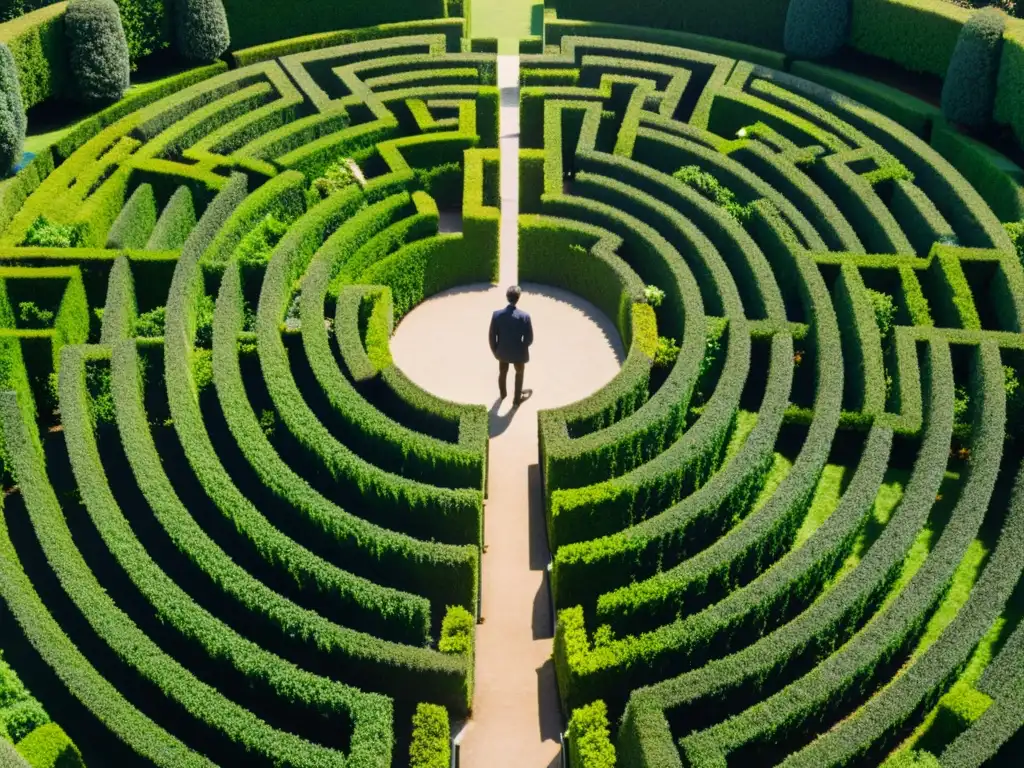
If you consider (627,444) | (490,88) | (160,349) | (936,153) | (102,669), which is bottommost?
(102,669)

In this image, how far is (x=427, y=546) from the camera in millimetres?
16906

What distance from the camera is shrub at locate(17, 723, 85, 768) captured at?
13.6 m

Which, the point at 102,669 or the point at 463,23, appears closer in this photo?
the point at 102,669

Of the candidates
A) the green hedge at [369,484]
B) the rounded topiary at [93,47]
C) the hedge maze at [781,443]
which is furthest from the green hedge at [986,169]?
the rounded topiary at [93,47]

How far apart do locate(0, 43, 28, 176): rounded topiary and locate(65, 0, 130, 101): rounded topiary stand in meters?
3.41

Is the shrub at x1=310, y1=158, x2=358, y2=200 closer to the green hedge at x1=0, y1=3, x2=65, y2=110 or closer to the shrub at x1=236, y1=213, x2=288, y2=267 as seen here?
the shrub at x1=236, y1=213, x2=288, y2=267

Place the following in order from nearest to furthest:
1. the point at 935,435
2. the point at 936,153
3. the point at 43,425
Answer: the point at 935,435, the point at 43,425, the point at 936,153

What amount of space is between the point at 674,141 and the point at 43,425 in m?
18.9

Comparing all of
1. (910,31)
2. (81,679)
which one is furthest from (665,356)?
(910,31)

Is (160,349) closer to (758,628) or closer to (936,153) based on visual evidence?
(758,628)

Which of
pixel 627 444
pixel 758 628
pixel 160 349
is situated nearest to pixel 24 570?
pixel 160 349

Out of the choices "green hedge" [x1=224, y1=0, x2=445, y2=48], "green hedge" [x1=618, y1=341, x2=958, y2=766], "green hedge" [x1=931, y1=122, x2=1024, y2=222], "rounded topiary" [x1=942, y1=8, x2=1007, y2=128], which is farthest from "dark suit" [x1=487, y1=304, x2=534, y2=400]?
"green hedge" [x1=224, y1=0, x2=445, y2=48]

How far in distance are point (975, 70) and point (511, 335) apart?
17.6m

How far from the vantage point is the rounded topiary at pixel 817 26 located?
33594 mm
